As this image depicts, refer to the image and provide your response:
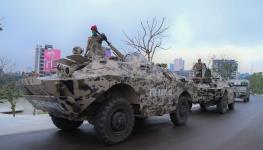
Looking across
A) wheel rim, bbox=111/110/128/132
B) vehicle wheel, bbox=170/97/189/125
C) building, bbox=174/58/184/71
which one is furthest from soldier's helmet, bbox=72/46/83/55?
building, bbox=174/58/184/71

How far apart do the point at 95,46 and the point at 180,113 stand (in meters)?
3.61

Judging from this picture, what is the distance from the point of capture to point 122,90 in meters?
7.94

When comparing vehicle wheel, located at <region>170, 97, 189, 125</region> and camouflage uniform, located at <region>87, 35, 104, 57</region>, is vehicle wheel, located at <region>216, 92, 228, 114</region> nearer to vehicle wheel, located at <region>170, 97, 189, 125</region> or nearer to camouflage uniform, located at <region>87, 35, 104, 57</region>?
vehicle wheel, located at <region>170, 97, 189, 125</region>

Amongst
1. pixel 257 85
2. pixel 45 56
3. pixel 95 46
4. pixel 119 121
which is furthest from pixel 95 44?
pixel 257 85

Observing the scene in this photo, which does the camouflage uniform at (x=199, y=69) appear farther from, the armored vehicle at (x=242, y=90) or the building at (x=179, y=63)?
the building at (x=179, y=63)

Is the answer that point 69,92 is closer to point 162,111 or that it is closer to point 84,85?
point 84,85

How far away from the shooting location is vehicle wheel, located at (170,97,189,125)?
10.2 metres

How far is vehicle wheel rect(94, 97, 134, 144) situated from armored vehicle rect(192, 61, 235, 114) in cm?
669

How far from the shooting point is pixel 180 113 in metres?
10.4

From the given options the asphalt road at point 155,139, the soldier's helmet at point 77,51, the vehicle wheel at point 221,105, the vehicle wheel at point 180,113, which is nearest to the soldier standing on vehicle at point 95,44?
the soldier's helmet at point 77,51

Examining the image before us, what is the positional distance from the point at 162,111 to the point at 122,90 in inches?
61.5

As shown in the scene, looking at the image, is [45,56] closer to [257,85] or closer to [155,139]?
[155,139]

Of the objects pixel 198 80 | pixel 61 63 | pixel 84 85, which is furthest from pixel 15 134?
pixel 198 80

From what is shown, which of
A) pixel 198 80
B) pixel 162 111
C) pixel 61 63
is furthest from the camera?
pixel 198 80
